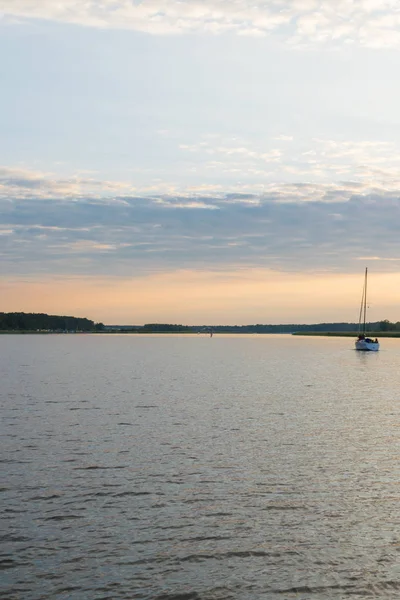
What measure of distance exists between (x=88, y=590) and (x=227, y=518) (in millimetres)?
8233

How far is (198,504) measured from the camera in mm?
27859

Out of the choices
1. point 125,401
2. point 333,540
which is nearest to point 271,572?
point 333,540

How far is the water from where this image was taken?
2005cm

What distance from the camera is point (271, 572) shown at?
20719 millimetres

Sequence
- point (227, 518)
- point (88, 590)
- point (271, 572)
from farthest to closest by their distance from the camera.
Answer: point (227, 518), point (271, 572), point (88, 590)

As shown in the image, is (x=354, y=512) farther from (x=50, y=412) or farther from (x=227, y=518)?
(x=50, y=412)

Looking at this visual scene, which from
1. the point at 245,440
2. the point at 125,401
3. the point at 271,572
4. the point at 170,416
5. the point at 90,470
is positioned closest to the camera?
the point at 271,572

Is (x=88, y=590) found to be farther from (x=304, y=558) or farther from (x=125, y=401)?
(x=125, y=401)

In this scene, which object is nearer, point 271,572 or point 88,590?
point 88,590

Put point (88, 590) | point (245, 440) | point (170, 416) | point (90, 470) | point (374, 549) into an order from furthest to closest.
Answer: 1. point (170, 416)
2. point (245, 440)
3. point (90, 470)
4. point (374, 549)
5. point (88, 590)

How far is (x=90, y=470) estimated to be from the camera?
34.0 meters

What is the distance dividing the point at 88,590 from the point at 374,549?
10.2m

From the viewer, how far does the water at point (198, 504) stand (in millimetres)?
20047

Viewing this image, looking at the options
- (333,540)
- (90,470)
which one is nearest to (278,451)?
(90,470)
